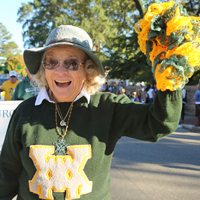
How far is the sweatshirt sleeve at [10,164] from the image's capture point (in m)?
1.48

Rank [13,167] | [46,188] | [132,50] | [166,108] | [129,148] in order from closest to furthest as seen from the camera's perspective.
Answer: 1. [166,108]
2. [46,188]
3. [13,167]
4. [129,148]
5. [132,50]

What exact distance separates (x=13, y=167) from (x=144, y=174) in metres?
2.98

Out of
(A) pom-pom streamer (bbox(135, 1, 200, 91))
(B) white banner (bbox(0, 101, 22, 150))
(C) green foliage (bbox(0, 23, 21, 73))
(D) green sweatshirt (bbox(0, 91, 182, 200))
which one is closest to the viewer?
(A) pom-pom streamer (bbox(135, 1, 200, 91))

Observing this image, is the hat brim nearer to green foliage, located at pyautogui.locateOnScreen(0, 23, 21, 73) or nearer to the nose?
the nose

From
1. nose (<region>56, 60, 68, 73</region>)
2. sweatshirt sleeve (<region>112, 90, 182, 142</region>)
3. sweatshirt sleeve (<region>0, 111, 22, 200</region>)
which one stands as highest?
nose (<region>56, 60, 68, 73</region>)

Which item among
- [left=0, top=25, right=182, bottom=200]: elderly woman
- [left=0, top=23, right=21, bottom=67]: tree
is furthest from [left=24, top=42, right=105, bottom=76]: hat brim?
[left=0, top=23, right=21, bottom=67]: tree

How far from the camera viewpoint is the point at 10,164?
1.52 metres

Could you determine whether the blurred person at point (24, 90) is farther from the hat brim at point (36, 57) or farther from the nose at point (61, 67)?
the nose at point (61, 67)

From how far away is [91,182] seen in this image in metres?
1.33

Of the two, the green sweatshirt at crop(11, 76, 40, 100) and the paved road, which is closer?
the paved road

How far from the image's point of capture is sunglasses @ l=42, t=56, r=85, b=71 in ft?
4.71

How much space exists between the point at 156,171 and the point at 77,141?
3.21 metres

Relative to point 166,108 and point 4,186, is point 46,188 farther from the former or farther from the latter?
point 166,108

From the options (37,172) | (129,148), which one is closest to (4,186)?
(37,172)
